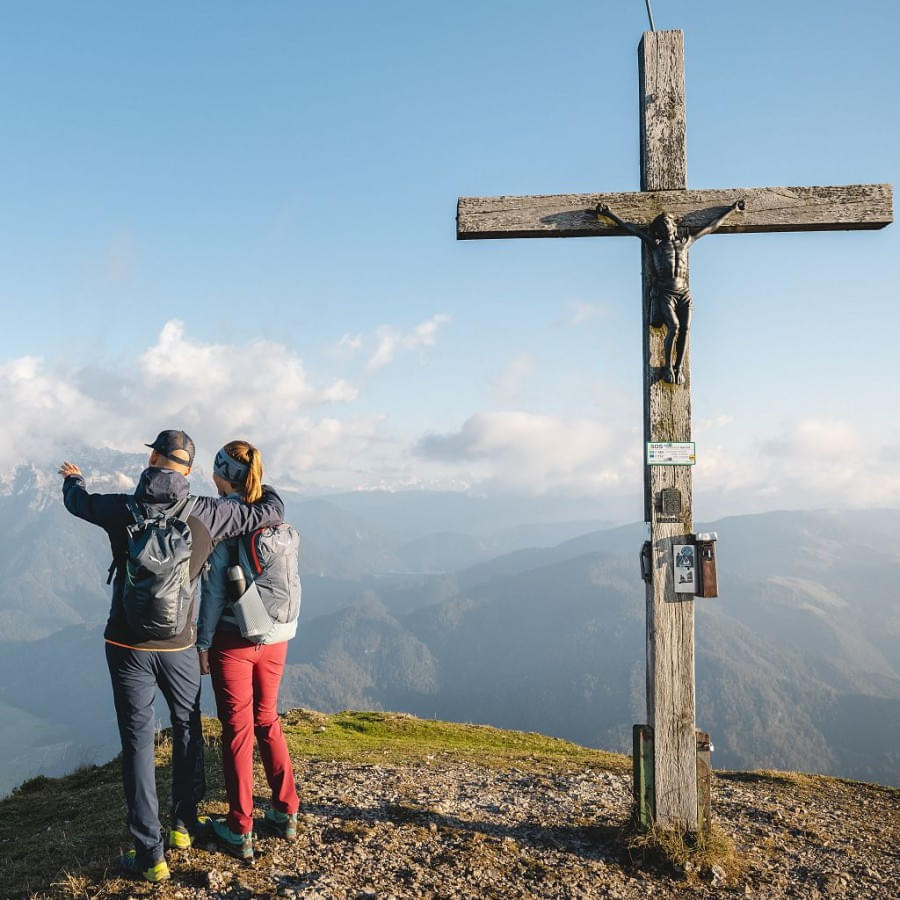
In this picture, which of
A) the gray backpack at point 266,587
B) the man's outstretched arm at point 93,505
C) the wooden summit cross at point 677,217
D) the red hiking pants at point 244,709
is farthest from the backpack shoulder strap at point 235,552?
the wooden summit cross at point 677,217

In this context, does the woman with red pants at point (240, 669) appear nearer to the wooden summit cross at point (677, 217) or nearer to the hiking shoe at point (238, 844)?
the hiking shoe at point (238, 844)

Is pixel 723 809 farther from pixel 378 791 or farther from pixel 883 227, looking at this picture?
pixel 883 227

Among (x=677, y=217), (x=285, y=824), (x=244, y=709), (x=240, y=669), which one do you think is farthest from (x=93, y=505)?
(x=677, y=217)

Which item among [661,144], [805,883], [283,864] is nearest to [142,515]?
[283,864]

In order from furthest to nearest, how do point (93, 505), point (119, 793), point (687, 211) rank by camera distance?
point (119, 793) → point (687, 211) → point (93, 505)

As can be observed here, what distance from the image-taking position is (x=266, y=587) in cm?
597

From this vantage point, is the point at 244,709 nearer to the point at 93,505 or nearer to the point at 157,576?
the point at 157,576

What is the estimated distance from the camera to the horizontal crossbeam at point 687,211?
6.82 m

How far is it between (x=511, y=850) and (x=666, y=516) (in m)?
3.68

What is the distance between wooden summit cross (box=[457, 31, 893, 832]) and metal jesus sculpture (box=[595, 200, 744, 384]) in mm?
75

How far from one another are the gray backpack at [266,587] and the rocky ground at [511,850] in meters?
2.06

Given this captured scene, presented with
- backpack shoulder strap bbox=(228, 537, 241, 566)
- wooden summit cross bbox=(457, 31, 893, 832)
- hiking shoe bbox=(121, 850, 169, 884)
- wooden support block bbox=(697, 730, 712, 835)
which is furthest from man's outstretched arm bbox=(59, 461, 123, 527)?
wooden support block bbox=(697, 730, 712, 835)

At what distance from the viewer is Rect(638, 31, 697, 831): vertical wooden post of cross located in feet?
21.5

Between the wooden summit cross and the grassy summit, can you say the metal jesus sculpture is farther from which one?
the grassy summit
